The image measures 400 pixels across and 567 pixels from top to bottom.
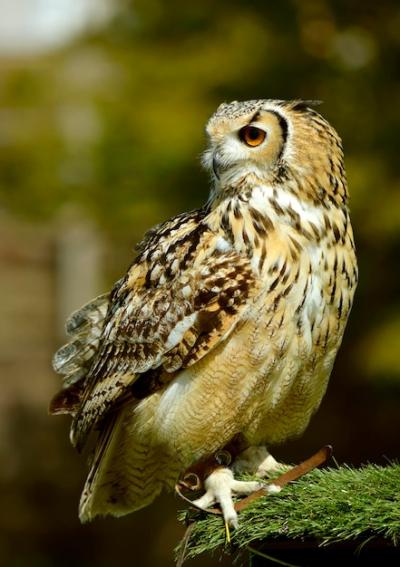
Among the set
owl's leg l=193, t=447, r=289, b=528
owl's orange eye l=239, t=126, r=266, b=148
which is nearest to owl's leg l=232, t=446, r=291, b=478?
owl's leg l=193, t=447, r=289, b=528

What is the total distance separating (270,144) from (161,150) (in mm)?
4734

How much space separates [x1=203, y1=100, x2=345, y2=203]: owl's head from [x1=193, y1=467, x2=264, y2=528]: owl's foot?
0.77 m

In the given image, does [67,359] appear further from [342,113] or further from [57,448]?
[57,448]

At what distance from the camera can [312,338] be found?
130 inches

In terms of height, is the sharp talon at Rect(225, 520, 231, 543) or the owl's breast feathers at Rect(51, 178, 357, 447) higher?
the owl's breast feathers at Rect(51, 178, 357, 447)

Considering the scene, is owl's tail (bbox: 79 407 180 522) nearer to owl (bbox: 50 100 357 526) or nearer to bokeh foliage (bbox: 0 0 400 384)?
owl (bbox: 50 100 357 526)

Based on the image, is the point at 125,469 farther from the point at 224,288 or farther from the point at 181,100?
the point at 181,100

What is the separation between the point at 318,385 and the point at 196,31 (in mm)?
5471

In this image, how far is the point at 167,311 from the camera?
134 inches

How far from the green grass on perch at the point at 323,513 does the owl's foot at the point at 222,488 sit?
7 centimetres

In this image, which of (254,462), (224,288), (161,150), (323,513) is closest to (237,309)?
(224,288)

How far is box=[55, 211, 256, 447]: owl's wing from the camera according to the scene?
3.27 m

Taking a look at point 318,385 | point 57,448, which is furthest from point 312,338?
point 57,448

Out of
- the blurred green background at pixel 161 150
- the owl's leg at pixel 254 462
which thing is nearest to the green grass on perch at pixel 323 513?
the owl's leg at pixel 254 462
